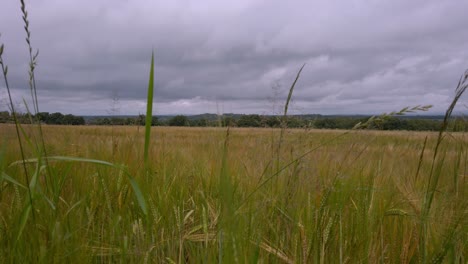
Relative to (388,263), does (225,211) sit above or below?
above

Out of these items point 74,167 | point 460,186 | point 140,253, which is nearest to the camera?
point 140,253

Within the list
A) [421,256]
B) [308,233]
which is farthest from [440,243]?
[308,233]

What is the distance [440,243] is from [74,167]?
2066mm

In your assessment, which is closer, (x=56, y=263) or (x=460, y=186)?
(x=56, y=263)

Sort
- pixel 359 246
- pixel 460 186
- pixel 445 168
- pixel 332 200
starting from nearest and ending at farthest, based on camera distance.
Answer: pixel 359 246 < pixel 332 200 < pixel 460 186 < pixel 445 168

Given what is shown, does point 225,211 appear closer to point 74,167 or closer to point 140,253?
point 140,253

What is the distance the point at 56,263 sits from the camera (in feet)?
2.92

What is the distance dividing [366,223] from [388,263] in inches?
6.5

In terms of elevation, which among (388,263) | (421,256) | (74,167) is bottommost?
(388,263)

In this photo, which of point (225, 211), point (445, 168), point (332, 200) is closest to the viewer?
point (225, 211)

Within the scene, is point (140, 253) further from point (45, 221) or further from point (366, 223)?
point (366, 223)

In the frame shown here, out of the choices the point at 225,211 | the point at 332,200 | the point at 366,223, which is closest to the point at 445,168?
the point at 332,200

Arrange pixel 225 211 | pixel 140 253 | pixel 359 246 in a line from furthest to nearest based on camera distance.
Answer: pixel 359 246 → pixel 140 253 → pixel 225 211

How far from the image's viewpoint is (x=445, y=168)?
227 centimetres
